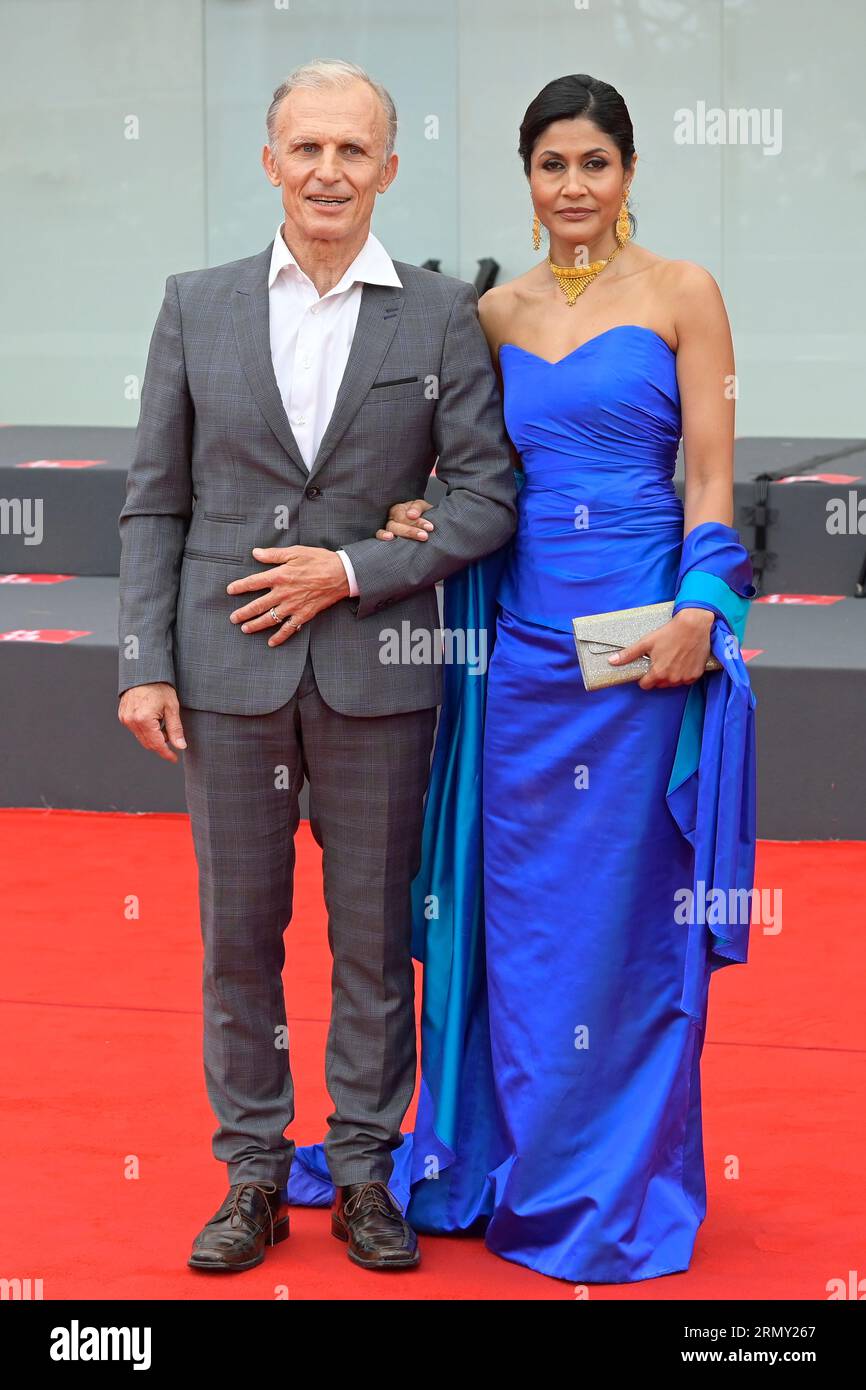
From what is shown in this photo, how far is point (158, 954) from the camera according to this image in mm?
3613

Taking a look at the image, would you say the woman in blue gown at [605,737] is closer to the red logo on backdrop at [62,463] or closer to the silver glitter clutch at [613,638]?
the silver glitter clutch at [613,638]

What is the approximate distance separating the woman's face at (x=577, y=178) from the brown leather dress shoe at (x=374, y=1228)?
1196 millimetres

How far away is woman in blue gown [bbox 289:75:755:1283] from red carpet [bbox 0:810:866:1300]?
6.0 inches

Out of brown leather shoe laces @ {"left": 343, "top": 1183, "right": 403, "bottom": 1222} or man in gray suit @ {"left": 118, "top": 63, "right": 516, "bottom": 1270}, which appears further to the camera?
brown leather shoe laces @ {"left": 343, "top": 1183, "right": 403, "bottom": 1222}

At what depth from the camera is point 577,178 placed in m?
2.14

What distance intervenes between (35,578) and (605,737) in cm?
380

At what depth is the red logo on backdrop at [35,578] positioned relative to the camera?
562cm

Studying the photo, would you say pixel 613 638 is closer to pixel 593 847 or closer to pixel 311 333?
pixel 593 847

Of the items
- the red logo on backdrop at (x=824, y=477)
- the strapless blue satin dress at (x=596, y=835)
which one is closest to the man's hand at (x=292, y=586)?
the strapless blue satin dress at (x=596, y=835)

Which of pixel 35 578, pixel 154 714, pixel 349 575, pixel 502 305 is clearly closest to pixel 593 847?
pixel 349 575

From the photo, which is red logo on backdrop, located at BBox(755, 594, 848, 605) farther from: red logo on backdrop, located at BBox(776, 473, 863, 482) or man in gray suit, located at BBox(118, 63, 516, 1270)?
man in gray suit, located at BBox(118, 63, 516, 1270)

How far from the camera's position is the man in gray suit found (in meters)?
2.11

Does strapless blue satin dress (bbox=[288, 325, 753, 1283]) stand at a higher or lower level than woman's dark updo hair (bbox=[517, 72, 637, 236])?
lower

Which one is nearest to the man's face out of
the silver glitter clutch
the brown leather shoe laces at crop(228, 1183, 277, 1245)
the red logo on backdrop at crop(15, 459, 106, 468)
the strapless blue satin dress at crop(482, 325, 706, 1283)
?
the strapless blue satin dress at crop(482, 325, 706, 1283)
